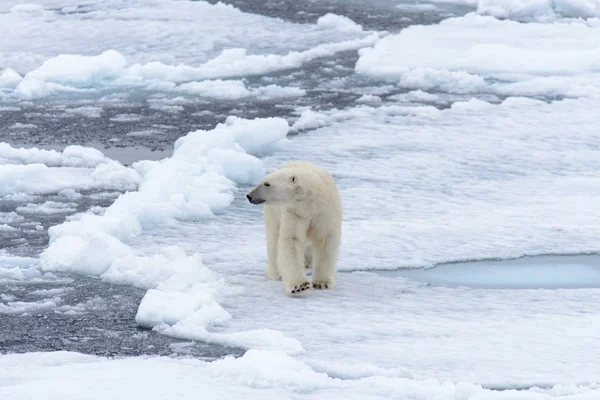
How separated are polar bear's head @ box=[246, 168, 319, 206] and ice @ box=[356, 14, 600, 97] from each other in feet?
21.2

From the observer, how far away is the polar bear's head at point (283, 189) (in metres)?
4.61

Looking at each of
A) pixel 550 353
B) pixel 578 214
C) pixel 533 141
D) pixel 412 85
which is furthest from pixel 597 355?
pixel 412 85

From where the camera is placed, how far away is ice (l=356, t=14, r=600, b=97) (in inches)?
434

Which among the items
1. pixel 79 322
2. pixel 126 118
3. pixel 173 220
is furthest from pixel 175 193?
pixel 126 118

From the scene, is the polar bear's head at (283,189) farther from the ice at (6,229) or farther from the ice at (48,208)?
the ice at (48,208)

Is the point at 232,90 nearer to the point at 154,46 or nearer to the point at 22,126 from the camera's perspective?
the point at 22,126

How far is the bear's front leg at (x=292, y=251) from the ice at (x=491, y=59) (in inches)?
255

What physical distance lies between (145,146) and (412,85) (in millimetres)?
3765

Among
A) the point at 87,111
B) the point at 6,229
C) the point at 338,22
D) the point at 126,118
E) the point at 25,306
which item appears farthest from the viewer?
the point at 338,22

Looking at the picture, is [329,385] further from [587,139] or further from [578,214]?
[587,139]

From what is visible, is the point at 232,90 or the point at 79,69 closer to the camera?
the point at 232,90

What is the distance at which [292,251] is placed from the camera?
182 inches

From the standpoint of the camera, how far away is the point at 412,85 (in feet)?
36.4

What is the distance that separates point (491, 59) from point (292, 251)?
820cm
